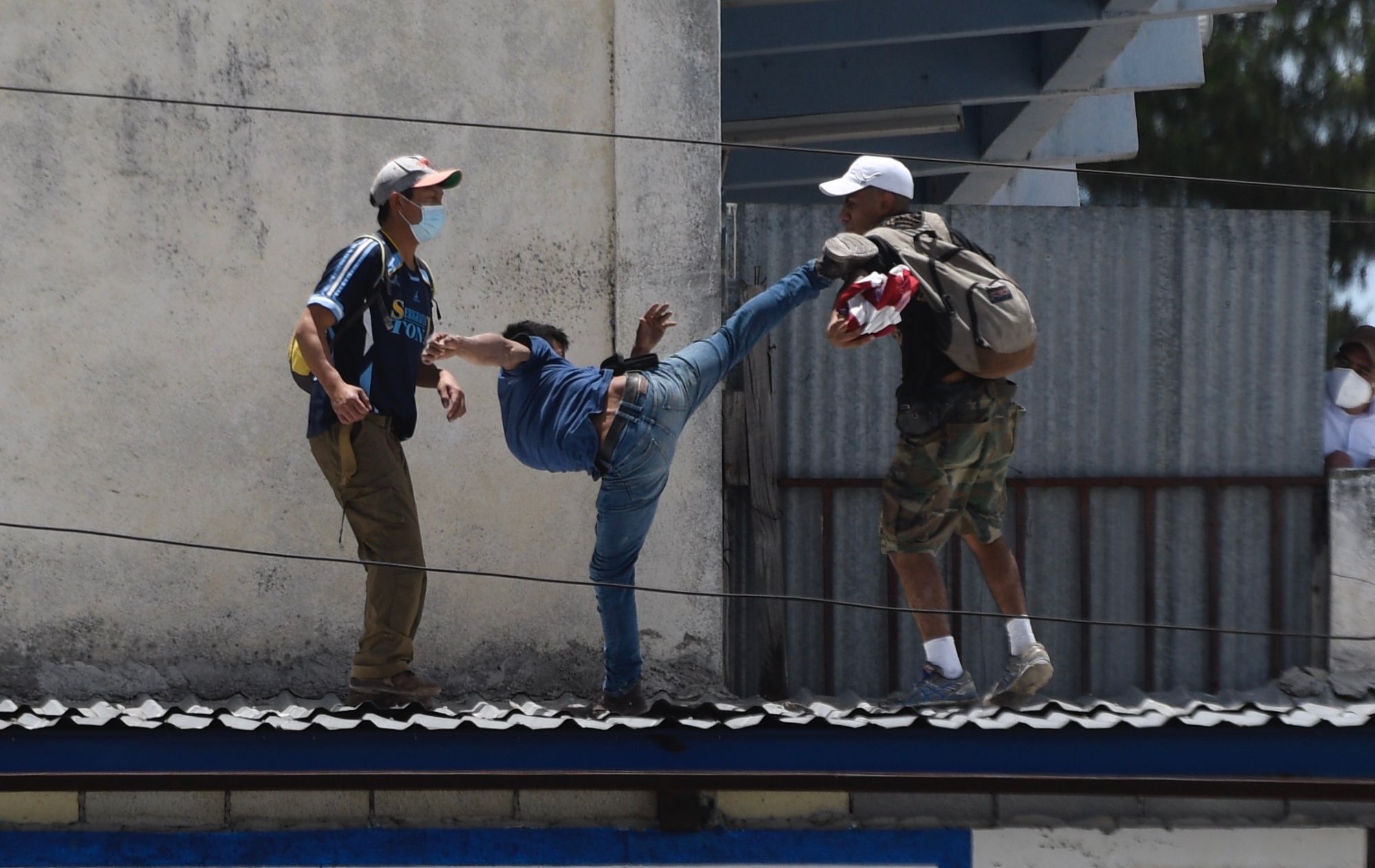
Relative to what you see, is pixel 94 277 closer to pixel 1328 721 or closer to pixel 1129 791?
pixel 1129 791

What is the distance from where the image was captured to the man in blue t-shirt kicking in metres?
5.23

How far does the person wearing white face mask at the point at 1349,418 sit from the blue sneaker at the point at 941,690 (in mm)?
A: 2055

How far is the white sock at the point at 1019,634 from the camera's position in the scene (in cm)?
550

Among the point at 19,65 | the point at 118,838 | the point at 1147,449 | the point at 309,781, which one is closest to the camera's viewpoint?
the point at 309,781

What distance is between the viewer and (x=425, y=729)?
4770 mm

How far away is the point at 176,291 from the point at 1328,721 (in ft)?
13.7

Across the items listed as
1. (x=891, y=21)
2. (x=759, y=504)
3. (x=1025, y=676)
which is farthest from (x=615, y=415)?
(x=891, y=21)

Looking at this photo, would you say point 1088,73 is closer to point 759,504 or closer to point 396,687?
point 759,504

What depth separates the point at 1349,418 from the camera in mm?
6785

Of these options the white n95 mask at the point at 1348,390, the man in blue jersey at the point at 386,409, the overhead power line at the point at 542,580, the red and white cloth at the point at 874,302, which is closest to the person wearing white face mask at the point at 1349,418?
the white n95 mask at the point at 1348,390

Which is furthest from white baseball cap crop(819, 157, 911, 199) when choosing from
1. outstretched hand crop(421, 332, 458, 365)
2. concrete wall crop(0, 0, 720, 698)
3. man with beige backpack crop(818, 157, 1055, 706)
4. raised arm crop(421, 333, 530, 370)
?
outstretched hand crop(421, 332, 458, 365)

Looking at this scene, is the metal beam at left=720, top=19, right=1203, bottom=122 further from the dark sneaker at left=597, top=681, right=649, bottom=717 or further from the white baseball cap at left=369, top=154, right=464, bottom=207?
the dark sneaker at left=597, top=681, right=649, bottom=717

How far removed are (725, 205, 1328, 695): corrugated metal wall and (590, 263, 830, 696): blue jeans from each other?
3.47ft

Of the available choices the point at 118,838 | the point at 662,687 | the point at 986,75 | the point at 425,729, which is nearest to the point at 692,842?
the point at 425,729
